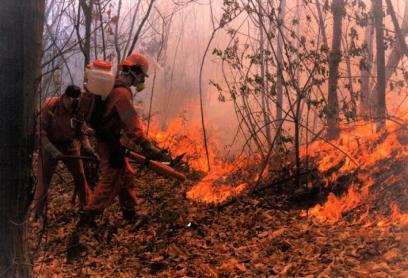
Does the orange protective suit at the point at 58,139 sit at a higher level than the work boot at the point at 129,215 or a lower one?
higher

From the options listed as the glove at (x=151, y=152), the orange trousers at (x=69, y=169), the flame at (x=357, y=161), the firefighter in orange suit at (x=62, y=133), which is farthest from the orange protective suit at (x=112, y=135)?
the flame at (x=357, y=161)

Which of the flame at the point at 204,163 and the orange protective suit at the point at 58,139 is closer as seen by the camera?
the orange protective suit at the point at 58,139

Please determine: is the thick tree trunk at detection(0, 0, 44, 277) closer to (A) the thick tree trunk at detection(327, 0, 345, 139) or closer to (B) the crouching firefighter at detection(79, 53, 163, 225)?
(B) the crouching firefighter at detection(79, 53, 163, 225)

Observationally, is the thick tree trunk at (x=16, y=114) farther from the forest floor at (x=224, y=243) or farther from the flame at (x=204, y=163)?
the flame at (x=204, y=163)

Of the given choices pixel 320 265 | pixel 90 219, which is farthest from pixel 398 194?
pixel 90 219

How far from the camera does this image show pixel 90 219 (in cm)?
514

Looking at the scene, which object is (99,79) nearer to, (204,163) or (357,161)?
(357,161)

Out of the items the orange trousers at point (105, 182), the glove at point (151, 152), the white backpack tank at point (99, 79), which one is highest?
the white backpack tank at point (99, 79)

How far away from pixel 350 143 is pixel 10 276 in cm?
516

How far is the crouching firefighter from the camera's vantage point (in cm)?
476

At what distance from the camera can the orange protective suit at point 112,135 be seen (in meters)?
4.78

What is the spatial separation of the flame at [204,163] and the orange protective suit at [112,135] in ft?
5.97

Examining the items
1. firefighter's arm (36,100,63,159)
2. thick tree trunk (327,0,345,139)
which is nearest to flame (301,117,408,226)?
thick tree trunk (327,0,345,139)

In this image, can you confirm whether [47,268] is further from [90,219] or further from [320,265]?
[320,265]
